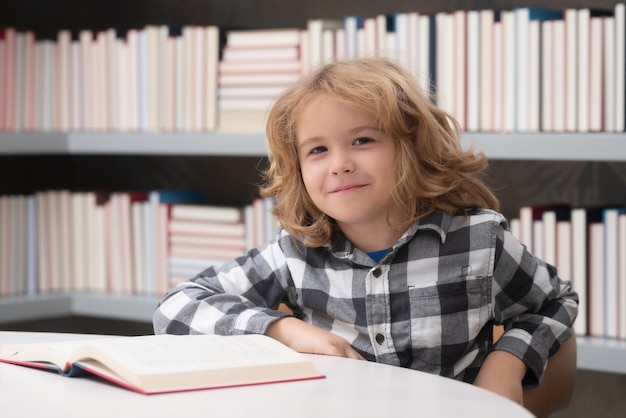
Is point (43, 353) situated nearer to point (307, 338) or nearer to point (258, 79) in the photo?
point (307, 338)

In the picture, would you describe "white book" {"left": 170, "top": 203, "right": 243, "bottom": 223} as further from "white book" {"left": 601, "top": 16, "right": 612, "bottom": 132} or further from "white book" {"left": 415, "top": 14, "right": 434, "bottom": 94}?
"white book" {"left": 601, "top": 16, "right": 612, "bottom": 132}

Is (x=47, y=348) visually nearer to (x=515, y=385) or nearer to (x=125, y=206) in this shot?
(x=515, y=385)

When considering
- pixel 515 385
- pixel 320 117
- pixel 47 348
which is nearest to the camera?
pixel 47 348

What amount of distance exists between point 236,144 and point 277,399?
1.43 meters

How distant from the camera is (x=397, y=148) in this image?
1.24 m

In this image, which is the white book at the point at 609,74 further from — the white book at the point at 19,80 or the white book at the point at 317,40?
the white book at the point at 19,80

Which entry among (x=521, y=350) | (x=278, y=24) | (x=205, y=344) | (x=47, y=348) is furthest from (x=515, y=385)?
(x=278, y=24)

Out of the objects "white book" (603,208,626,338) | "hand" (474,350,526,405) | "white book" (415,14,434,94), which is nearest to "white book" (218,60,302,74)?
"white book" (415,14,434,94)

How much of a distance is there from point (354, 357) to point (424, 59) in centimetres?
105

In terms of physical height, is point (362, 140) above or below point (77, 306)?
above

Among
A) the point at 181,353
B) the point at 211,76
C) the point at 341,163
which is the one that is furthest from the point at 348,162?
the point at 211,76

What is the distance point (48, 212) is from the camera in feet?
8.25

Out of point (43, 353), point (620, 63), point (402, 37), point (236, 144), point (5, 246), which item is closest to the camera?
point (43, 353)

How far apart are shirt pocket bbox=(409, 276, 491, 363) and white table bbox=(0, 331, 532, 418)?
0.27 meters
